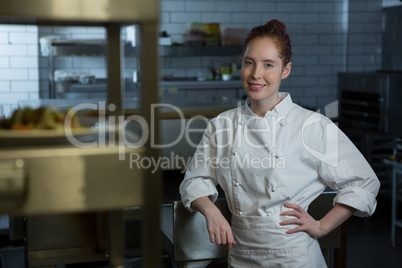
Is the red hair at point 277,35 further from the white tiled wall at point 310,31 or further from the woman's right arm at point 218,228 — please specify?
the white tiled wall at point 310,31

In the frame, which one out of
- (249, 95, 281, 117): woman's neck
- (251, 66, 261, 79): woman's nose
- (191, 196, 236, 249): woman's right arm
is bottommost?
(191, 196, 236, 249): woman's right arm

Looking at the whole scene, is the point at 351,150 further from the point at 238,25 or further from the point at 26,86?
the point at 238,25

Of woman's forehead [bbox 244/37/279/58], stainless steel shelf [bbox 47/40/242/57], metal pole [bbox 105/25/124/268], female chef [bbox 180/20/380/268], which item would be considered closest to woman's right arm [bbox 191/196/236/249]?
female chef [bbox 180/20/380/268]

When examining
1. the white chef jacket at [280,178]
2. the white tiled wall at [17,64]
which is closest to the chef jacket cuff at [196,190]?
the white chef jacket at [280,178]

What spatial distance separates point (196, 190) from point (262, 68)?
46cm

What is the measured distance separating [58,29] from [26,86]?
2.63ft

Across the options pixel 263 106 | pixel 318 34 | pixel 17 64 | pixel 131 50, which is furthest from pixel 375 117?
pixel 263 106

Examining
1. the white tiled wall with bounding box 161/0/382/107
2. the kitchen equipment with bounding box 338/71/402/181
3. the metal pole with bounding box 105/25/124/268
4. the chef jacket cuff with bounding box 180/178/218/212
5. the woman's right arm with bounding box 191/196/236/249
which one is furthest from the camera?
the white tiled wall with bounding box 161/0/382/107

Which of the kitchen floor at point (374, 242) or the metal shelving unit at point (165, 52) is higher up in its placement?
the metal shelving unit at point (165, 52)

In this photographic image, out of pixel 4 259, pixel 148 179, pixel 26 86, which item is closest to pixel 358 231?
pixel 4 259

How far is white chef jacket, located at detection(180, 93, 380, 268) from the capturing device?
70.0 inches

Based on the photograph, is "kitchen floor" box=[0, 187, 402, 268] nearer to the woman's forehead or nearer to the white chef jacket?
the white chef jacket

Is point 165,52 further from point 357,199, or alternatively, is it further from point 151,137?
point 151,137

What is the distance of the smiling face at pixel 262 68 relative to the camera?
1796 mm
